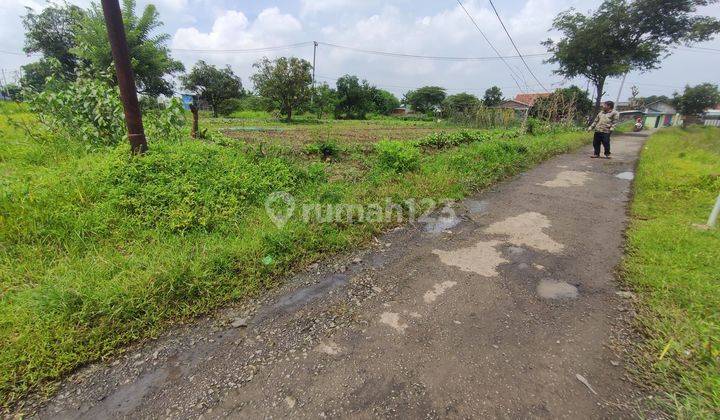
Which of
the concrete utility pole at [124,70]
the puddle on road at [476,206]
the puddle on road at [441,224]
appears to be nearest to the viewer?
the concrete utility pole at [124,70]

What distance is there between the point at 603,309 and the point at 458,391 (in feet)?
5.36

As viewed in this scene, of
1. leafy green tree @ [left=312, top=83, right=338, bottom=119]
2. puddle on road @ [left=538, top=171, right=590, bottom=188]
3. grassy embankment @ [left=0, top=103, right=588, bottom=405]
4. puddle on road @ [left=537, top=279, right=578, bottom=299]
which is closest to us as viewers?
grassy embankment @ [left=0, top=103, right=588, bottom=405]

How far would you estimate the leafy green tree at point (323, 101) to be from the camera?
102 ft

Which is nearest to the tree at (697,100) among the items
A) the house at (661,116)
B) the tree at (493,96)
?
the house at (661,116)

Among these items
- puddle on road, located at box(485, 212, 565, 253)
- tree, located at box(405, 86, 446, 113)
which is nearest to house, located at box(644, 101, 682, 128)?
tree, located at box(405, 86, 446, 113)

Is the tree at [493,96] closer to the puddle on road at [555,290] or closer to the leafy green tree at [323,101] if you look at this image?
the leafy green tree at [323,101]

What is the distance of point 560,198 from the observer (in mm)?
5496

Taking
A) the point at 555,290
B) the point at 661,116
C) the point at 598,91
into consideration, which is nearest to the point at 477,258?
the point at 555,290

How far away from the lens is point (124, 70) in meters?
3.49

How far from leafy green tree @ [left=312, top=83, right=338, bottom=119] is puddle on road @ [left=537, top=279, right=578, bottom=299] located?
99.9ft

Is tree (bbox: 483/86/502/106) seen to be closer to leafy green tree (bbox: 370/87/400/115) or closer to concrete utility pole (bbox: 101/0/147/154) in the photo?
leafy green tree (bbox: 370/87/400/115)

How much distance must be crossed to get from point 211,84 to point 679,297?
37581 mm

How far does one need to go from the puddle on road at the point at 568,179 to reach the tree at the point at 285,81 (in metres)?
21.6

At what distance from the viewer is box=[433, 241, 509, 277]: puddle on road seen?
315 centimetres
